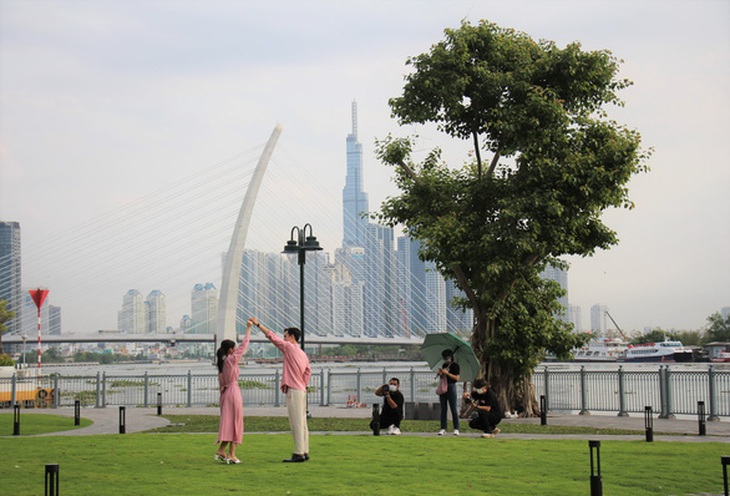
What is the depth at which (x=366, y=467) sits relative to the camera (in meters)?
12.4

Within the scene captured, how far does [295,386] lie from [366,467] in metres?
1.57

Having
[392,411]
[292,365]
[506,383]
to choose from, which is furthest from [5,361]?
[292,365]

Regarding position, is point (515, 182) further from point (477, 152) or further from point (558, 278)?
point (558, 278)

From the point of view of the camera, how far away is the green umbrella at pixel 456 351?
20.6m

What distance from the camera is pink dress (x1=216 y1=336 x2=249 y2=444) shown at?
12711 millimetres

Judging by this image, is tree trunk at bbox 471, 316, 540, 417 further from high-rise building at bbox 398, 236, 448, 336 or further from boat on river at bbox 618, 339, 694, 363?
boat on river at bbox 618, 339, 694, 363

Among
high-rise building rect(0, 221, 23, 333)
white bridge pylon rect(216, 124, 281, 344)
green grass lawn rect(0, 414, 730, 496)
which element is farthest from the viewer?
high-rise building rect(0, 221, 23, 333)

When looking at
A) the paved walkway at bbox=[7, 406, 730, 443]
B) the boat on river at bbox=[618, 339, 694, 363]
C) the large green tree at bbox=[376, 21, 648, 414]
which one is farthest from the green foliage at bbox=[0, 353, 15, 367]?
the boat on river at bbox=[618, 339, 694, 363]

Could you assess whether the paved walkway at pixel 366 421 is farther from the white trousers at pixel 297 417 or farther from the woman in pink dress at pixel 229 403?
the woman in pink dress at pixel 229 403

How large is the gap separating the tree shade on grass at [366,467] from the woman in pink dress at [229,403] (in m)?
0.33

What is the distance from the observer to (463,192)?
80.0 feet

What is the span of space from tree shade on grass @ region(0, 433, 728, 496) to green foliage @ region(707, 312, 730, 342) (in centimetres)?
10494

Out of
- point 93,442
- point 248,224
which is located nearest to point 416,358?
point 248,224

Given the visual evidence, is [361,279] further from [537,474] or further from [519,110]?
[537,474]
